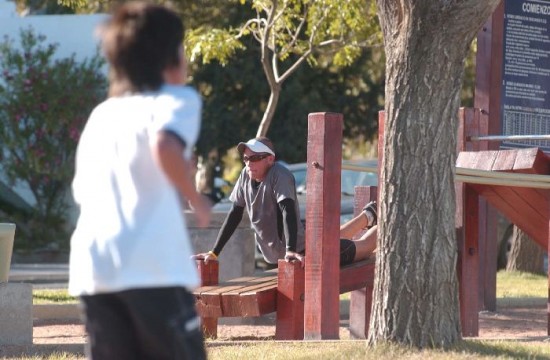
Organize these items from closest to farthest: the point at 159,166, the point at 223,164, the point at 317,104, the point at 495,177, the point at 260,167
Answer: the point at 159,166
the point at 495,177
the point at 260,167
the point at 317,104
the point at 223,164

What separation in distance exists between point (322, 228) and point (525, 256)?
8.55 meters

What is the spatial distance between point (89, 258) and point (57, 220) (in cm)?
1804

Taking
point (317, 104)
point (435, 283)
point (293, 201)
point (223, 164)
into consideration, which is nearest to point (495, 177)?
point (293, 201)

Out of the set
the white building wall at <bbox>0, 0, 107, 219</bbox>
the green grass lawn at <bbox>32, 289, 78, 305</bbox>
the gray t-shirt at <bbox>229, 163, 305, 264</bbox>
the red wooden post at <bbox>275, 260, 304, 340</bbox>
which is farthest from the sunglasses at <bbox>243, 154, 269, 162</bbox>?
the white building wall at <bbox>0, 0, 107, 219</bbox>

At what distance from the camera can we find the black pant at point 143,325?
3.64 m

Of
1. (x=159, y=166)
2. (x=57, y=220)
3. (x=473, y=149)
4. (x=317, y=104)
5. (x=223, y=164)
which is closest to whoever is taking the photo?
(x=159, y=166)

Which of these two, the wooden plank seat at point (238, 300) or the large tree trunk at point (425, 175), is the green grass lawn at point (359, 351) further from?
the wooden plank seat at point (238, 300)

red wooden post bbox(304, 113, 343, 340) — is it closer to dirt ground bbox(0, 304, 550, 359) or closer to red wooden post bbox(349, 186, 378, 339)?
dirt ground bbox(0, 304, 550, 359)

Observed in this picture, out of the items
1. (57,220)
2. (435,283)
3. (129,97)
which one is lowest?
(57,220)

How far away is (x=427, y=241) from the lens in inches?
243

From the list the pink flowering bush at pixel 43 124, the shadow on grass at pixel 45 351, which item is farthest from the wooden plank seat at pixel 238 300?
the pink flowering bush at pixel 43 124

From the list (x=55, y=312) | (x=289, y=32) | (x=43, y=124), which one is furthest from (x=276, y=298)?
(x=43, y=124)

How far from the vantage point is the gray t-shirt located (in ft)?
27.4

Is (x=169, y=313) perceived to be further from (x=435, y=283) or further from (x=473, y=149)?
(x=473, y=149)
